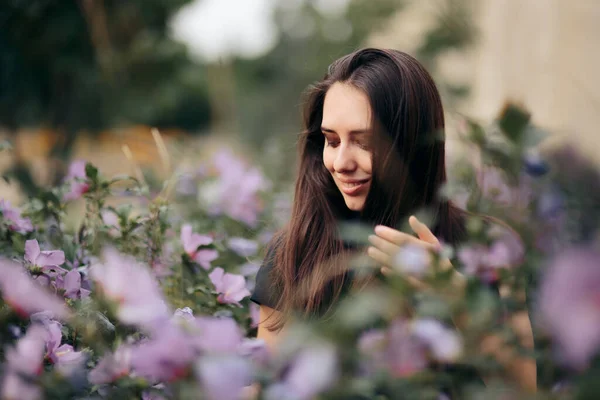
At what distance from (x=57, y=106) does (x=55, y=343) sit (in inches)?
160

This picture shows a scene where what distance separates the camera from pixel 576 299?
1.56 ft

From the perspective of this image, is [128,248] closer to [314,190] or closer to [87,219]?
[87,219]

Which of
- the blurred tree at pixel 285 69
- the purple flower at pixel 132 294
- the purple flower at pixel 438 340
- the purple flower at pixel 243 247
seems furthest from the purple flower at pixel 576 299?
the blurred tree at pixel 285 69

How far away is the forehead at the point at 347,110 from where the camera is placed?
1294mm

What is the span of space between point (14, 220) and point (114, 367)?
721 mm

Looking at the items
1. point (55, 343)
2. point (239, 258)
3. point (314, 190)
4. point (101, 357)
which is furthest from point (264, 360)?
point (239, 258)

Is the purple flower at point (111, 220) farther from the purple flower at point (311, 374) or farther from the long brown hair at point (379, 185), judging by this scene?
the purple flower at point (311, 374)

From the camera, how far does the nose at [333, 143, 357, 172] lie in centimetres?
126

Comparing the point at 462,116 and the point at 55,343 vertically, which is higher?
the point at 462,116

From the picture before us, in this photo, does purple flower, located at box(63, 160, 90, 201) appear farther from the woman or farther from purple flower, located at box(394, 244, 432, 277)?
purple flower, located at box(394, 244, 432, 277)

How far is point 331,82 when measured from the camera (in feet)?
4.73

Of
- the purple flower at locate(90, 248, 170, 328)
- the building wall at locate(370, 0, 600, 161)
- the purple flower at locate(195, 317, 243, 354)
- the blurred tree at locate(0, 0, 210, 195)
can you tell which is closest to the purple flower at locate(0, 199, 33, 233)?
the purple flower at locate(90, 248, 170, 328)

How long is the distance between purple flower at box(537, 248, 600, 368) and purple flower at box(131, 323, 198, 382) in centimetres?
32

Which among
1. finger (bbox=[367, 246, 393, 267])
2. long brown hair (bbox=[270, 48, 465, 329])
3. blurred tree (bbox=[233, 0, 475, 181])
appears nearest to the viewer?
finger (bbox=[367, 246, 393, 267])
